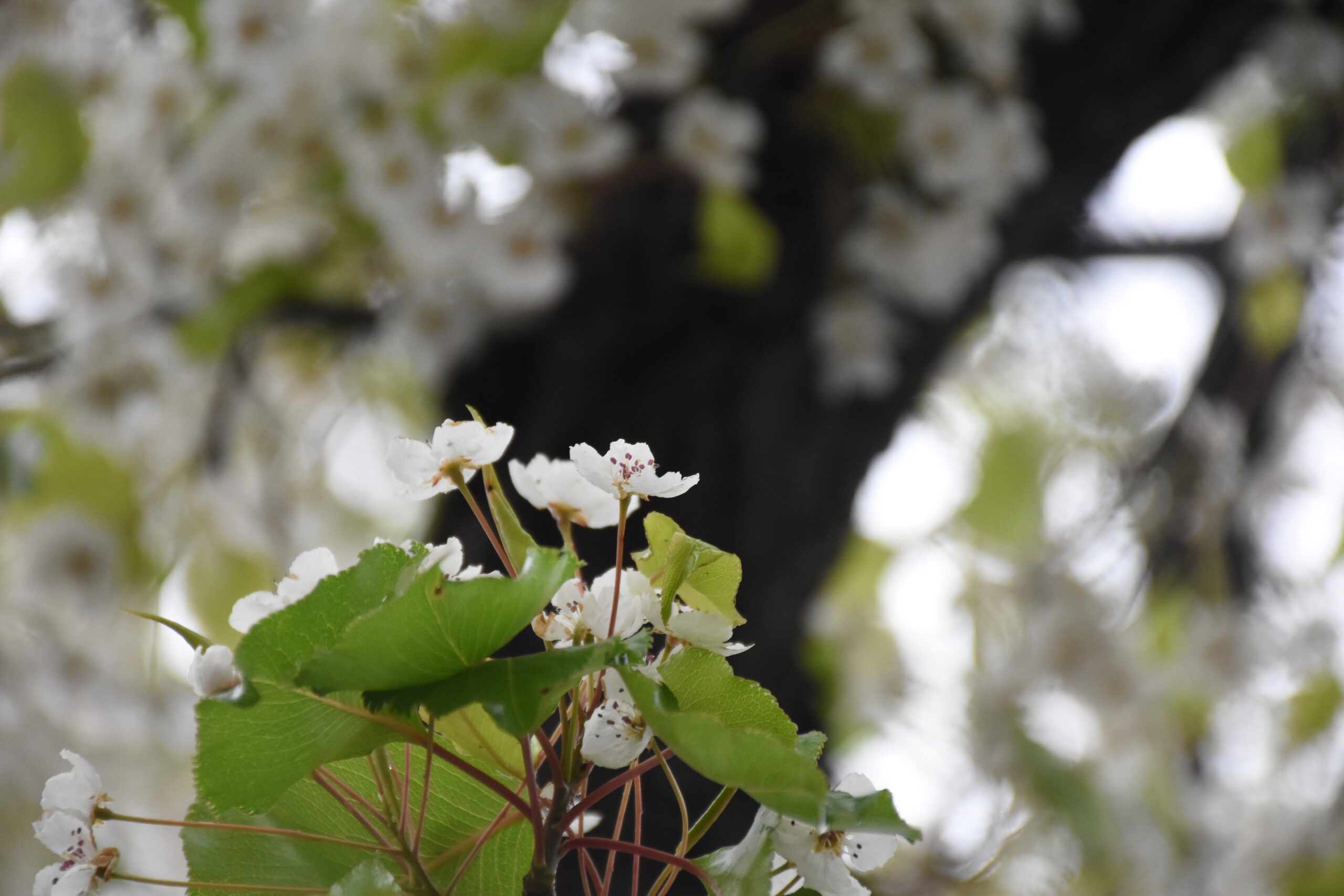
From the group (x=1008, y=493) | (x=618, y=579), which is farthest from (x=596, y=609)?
(x=1008, y=493)

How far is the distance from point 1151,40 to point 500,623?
37.1 inches

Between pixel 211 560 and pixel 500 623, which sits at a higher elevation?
pixel 211 560

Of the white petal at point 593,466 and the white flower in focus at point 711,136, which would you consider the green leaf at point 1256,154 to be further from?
the white petal at point 593,466

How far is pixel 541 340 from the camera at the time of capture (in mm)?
900

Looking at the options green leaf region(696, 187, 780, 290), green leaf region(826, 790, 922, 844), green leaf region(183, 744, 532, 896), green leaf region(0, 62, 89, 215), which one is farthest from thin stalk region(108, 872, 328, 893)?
green leaf region(0, 62, 89, 215)

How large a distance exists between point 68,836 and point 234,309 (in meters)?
0.69

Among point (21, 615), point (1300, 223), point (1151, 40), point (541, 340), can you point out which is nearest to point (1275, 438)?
point (1300, 223)

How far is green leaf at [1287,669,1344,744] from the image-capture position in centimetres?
136

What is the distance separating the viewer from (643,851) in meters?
0.19

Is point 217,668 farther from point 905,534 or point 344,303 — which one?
point 905,534

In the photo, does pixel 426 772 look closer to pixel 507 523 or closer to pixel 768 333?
pixel 507 523

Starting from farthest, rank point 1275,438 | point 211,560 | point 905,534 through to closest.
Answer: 1. point 1275,438
2. point 905,534
3. point 211,560

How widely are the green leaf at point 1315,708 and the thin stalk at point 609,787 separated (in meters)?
1.50

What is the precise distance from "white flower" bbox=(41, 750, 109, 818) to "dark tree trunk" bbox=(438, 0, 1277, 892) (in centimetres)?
61
